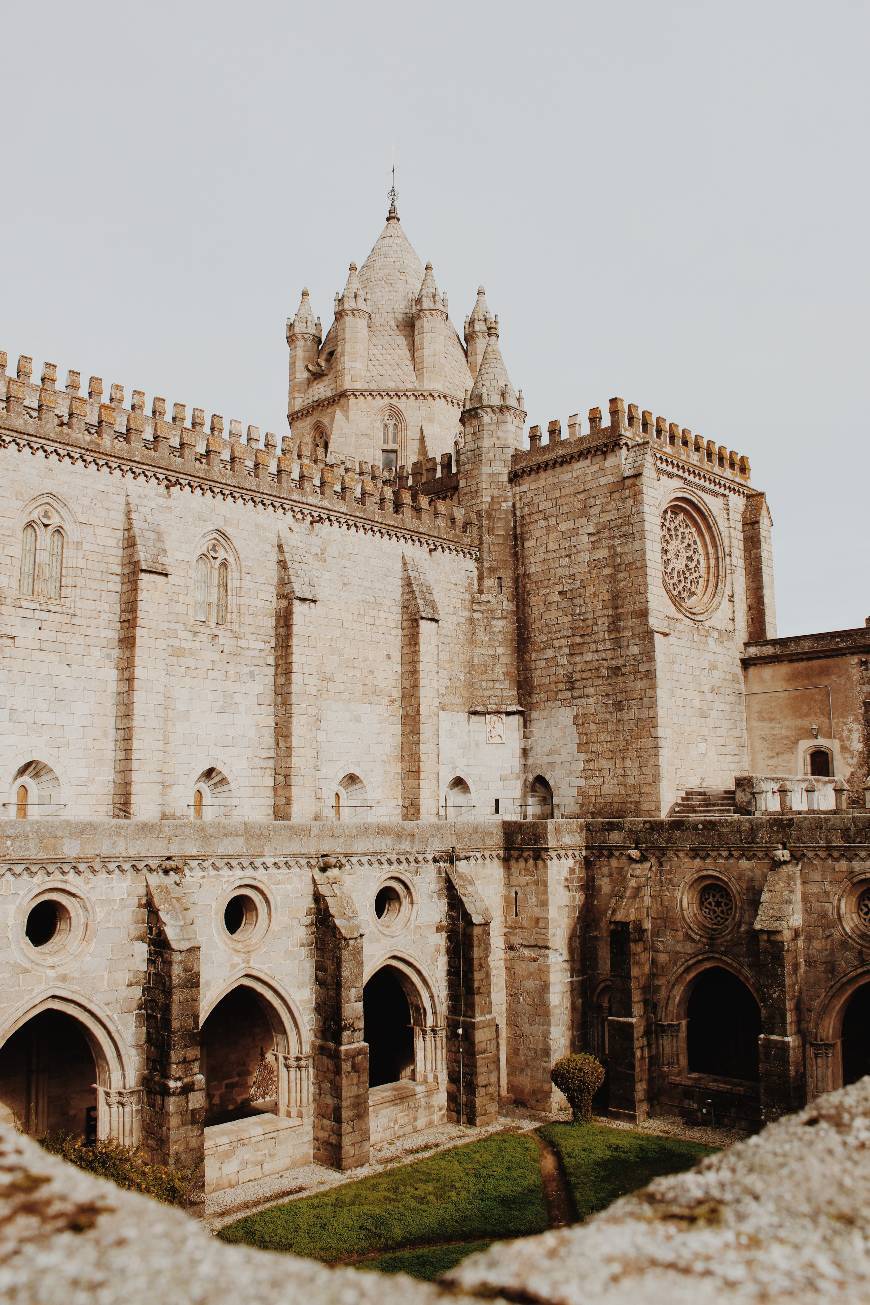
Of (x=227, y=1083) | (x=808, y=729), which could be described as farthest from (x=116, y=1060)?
(x=808, y=729)

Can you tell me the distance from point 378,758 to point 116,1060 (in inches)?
545

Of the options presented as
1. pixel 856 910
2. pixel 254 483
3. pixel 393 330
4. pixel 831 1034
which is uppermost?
pixel 393 330

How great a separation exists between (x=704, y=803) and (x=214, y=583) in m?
14.0

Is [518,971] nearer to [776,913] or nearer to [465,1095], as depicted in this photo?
[465,1095]

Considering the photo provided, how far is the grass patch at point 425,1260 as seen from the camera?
1605 cm

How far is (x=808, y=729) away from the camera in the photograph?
3192 centimetres

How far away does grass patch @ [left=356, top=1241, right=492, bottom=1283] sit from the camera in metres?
16.0

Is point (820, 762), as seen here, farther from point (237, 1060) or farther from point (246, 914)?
point (246, 914)

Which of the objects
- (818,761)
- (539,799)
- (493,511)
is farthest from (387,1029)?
(493,511)

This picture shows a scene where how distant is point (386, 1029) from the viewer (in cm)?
2845

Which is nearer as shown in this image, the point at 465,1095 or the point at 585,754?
the point at 465,1095

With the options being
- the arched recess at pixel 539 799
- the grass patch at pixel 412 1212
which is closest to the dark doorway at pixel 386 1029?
the grass patch at pixel 412 1212

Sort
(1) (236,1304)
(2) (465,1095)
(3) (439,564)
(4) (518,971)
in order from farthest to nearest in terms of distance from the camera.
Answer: (3) (439,564) → (4) (518,971) → (2) (465,1095) → (1) (236,1304)

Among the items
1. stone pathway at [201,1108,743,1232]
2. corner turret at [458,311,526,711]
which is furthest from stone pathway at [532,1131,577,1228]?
corner turret at [458,311,526,711]
